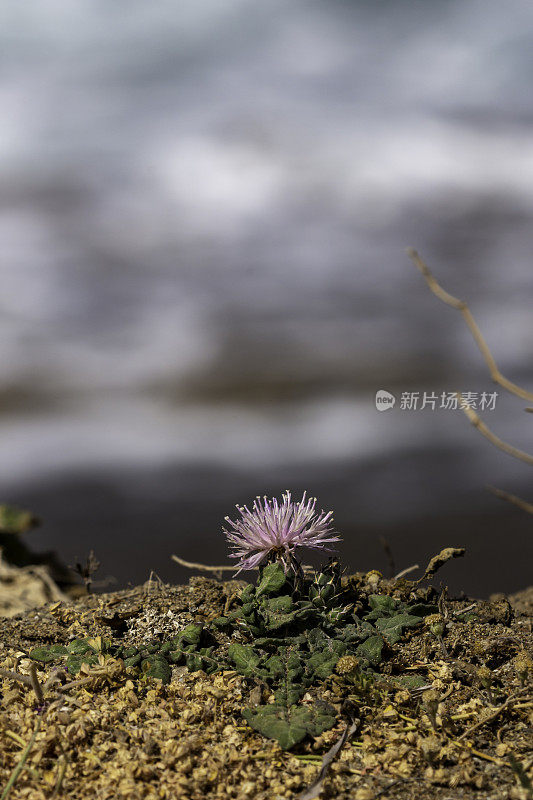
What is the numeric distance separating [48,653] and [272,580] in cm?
98

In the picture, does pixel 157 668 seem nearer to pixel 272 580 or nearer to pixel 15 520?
pixel 272 580

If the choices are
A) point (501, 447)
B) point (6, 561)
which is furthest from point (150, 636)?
point (6, 561)

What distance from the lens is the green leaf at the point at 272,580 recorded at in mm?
2939

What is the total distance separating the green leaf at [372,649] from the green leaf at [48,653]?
1.21m

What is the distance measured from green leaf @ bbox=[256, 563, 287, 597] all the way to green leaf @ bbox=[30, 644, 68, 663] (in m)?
0.86

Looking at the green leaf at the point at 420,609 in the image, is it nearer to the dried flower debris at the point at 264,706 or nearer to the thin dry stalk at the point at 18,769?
the dried flower debris at the point at 264,706

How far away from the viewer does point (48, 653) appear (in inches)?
120

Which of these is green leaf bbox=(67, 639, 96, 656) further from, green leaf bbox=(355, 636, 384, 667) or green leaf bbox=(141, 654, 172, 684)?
green leaf bbox=(355, 636, 384, 667)

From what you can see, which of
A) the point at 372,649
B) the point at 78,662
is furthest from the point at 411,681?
the point at 78,662

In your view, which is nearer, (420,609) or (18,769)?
(18,769)

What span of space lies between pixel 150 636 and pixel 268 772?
1.01 metres

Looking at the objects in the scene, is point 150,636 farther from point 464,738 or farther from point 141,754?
point 464,738

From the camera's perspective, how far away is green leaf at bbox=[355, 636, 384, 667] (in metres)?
2.86

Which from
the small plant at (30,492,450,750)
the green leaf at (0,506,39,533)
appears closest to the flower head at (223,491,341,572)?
the small plant at (30,492,450,750)
